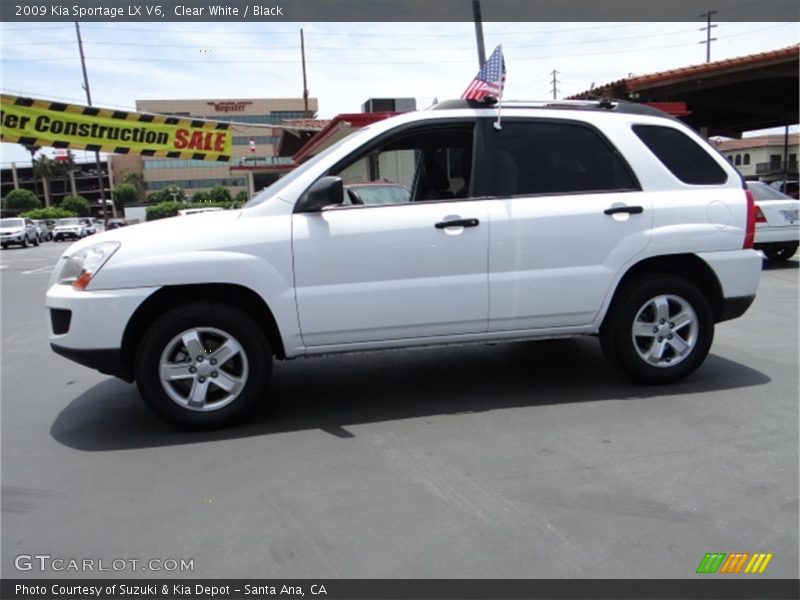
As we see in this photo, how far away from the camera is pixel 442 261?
4215 mm

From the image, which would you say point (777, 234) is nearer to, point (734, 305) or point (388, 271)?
point (734, 305)

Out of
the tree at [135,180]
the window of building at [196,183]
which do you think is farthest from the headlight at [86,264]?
the tree at [135,180]

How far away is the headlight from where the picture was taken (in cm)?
394

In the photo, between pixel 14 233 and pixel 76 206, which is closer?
pixel 14 233

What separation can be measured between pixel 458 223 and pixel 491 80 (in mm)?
1169

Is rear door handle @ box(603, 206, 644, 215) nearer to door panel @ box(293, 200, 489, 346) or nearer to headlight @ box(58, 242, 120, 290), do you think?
door panel @ box(293, 200, 489, 346)

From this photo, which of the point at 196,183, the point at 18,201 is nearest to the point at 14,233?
the point at 18,201

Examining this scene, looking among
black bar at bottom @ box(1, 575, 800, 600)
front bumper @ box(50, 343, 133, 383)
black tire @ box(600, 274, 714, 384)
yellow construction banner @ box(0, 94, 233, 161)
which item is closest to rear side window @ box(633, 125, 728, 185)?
black tire @ box(600, 274, 714, 384)

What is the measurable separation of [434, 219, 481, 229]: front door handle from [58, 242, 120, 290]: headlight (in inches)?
80.2

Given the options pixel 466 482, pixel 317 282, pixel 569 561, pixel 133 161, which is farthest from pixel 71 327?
pixel 133 161

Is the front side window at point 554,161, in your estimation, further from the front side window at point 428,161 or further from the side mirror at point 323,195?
the side mirror at point 323,195

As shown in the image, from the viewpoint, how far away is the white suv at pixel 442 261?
4004mm

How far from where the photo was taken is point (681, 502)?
3.08 m

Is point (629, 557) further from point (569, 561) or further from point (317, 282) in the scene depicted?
point (317, 282)
